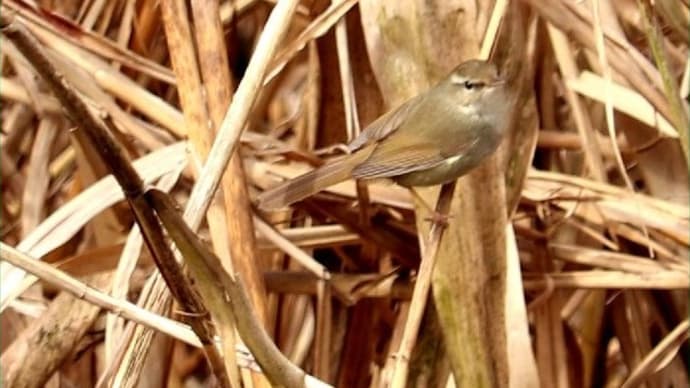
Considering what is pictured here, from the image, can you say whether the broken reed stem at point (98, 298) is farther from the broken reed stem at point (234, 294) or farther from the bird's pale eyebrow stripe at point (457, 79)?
the bird's pale eyebrow stripe at point (457, 79)

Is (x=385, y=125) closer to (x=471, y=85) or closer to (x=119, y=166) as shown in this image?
(x=471, y=85)

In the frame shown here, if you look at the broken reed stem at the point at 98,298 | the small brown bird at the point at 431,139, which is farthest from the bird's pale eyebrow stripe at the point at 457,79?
the broken reed stem at the point at 98,298

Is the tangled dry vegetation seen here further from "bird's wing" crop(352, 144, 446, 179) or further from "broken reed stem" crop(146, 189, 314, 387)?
"broken reed stem" crop(146, 189, 314, 387)

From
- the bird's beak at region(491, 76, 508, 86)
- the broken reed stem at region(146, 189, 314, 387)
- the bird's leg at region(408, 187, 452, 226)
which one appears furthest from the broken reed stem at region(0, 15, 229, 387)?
the bird's beak at region(491, 76, 508, 86)

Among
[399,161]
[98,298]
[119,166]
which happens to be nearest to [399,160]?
[399,161]

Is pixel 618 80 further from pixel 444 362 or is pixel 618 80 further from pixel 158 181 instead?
pixel 158 181

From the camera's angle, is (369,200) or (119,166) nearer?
(119,166)

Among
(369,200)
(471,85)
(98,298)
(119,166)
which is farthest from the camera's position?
(369,200)

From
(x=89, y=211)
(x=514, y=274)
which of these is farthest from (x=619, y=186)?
(x=89, y=211)
